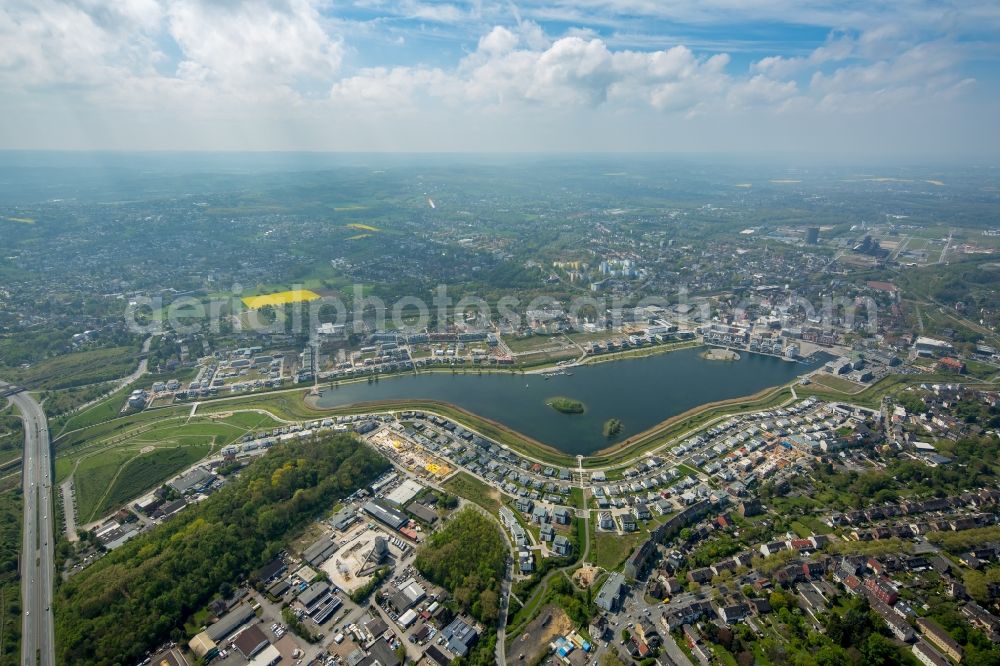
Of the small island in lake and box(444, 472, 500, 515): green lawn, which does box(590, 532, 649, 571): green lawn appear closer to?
box(444, 472, 500, 515): green lawn

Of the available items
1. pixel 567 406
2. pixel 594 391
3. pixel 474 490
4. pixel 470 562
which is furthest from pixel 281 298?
pixel 470 562

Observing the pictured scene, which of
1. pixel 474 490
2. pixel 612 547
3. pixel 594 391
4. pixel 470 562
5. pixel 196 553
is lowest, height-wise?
pixel 594 391

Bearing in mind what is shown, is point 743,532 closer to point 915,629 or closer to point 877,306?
point 915,629

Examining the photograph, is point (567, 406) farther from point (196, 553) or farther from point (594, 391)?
point (196, 553)

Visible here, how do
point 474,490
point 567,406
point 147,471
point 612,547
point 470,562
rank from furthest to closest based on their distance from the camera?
point 567,406 < point 147,471 < point 474,490 < point 612,547 < point 470,562

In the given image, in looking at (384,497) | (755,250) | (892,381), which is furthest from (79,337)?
(755,250)

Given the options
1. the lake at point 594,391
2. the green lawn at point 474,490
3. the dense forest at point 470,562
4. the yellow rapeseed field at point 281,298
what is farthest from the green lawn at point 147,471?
the yellow rapeseed field at point 281,298

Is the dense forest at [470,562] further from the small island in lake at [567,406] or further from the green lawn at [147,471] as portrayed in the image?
the green lawn at [147,471]

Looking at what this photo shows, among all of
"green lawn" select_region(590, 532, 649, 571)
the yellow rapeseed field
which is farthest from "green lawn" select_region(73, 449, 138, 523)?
the yellow rapeseed field
